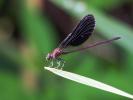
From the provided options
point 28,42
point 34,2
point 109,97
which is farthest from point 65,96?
point 34,2

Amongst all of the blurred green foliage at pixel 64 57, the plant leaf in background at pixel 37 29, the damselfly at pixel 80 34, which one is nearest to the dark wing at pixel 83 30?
the damselfly at pixel 80 34

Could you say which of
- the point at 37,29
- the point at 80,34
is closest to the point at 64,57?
the point at 37,29

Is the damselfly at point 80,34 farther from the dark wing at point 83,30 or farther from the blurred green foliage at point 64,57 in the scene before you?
the blurred green foliage at point 64,57

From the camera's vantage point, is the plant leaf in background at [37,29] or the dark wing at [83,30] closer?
the dark wing at [83,30]

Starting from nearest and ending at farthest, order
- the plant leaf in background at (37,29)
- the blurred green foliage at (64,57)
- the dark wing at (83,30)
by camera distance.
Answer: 1. the dark wing at (83,30)
2. the blurred green foliage at (64,57)
3. the plant leaf in background at (37,29)

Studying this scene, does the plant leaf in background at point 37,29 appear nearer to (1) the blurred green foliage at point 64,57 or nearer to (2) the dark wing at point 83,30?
(1) the blurred green foliage at point 64,57

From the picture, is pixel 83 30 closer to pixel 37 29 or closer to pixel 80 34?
pixel 80 34

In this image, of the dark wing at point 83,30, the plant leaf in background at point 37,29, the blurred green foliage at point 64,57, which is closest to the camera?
the dark wing at point 83,30

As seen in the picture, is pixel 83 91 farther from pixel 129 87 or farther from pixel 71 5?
pixel 71 5
